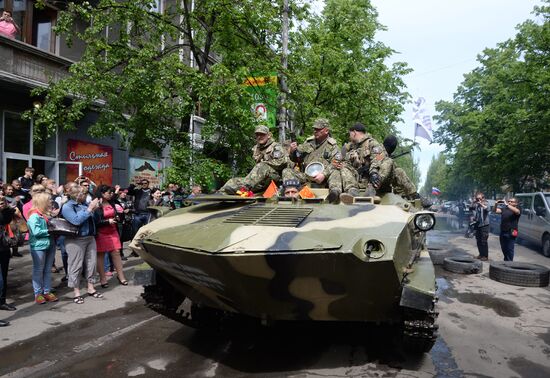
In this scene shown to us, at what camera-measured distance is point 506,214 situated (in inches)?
412

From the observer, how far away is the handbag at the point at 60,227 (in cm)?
658

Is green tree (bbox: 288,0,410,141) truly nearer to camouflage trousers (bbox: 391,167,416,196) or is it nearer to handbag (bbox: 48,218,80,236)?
camouflage trousers (bbox: 391,167,416,196)

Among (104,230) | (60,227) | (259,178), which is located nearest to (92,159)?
(104,230)

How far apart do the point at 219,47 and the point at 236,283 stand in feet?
26.9

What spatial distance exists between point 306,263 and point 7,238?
14.0 feet

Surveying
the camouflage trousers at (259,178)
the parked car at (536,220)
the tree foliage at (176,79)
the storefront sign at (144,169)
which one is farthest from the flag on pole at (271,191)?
the parked car at (536,220)

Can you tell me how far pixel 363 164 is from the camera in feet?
21.2

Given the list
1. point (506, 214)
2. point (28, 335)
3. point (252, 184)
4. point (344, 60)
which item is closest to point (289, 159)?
point (252, 184)

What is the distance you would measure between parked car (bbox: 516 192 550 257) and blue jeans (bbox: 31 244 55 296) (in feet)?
40.6

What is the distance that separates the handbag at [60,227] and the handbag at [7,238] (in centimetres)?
49

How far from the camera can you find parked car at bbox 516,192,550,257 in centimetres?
→ 1330

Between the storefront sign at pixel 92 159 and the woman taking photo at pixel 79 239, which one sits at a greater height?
the storefront sign at pixel 92 159

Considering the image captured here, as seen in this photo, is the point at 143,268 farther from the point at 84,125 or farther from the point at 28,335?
the point at 84,125

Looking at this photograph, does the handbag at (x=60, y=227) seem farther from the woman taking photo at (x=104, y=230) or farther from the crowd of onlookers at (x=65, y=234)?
the woman taking photo at (x=104, y=230)
